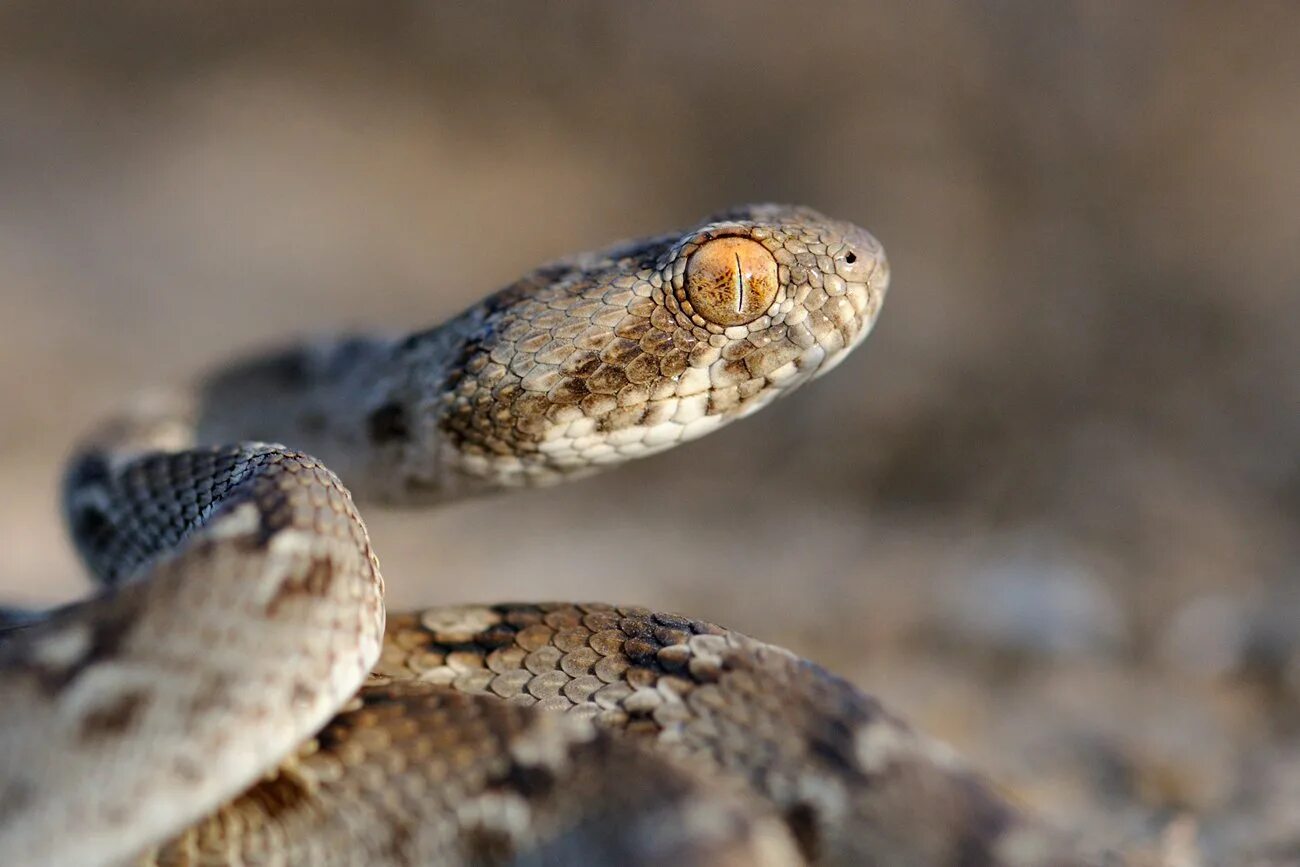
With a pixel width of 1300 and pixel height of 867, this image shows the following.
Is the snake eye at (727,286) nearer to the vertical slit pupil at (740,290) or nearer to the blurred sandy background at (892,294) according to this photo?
the vertical slit pupil at (740,290)

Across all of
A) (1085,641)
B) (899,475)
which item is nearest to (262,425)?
(1085,641)

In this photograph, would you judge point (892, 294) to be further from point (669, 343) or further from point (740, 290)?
point (669, 343)

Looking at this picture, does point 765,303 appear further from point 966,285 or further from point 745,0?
point 745,0

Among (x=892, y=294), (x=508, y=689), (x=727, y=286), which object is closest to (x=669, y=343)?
(x=727, y=286)

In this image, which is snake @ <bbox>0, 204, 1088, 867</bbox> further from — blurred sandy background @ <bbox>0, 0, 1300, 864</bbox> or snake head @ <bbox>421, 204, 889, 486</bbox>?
blurred sandy background @ <bbox>0, 0, 1300, 864</bbox>

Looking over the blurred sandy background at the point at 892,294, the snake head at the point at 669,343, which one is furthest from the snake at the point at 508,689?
the blurred sandy background at the point at 892,294

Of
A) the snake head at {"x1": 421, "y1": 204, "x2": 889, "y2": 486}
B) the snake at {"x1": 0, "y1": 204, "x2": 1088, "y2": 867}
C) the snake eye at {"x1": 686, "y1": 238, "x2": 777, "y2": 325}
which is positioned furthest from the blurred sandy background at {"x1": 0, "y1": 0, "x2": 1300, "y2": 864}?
the snake eye at {"x1": 686, "y1": 238, "x2": 777, "y2": 325}
